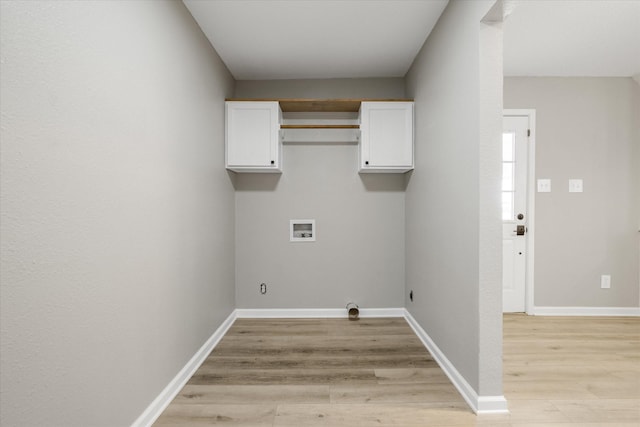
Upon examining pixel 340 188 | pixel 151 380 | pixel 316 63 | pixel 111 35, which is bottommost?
pixel 151 380

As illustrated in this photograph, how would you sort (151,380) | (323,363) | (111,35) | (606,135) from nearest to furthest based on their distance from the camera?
(111,35) < (151,380) < (323,363) < (606,135)

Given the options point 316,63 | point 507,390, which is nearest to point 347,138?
point 316,63

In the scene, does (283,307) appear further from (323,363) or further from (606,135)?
(606,135)

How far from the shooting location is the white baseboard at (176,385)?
173 cm

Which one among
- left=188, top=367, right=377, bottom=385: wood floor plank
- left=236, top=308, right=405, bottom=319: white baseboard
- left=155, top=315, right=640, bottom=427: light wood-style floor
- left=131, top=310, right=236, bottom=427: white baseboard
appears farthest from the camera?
left=236, top=308, right=405, bottom=319: white baseboard

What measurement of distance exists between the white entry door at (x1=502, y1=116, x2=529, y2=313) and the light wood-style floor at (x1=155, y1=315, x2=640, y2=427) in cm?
43

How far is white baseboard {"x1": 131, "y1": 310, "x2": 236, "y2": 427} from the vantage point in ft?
5.67

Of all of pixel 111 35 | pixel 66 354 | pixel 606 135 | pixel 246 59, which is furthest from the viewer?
pixel 606 135

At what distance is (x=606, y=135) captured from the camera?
3469mm

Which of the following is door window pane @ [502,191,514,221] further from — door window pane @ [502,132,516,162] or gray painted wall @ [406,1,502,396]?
gray painted wall @ [406,1,502,396]

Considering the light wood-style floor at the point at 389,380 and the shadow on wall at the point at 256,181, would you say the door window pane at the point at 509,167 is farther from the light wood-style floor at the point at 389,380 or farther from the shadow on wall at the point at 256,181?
the shadow on wall at the point at 256,181

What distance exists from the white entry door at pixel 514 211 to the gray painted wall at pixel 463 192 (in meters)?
1.25

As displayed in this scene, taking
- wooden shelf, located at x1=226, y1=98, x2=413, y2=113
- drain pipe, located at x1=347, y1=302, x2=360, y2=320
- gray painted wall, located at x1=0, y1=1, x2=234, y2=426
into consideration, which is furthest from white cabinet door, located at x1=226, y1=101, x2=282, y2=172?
drain pipe, located at x1=347, y1=302, x2=360, y2=320

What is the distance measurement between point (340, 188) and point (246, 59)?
1571 mm
